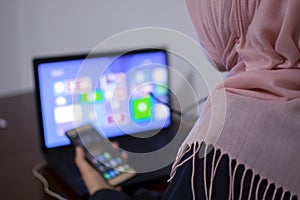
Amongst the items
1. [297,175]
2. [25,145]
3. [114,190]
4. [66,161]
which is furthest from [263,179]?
[25,145]

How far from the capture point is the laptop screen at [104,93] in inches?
42.4

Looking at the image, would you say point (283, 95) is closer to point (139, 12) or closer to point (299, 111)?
point (299, 111)

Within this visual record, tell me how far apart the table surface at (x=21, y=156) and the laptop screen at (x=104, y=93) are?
0.26ft

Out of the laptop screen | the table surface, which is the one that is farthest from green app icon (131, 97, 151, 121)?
the table surface

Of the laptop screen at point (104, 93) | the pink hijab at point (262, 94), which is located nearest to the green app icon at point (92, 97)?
the laptop screen at point (104, 93)

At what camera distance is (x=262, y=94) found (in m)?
0.64

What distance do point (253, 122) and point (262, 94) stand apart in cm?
5

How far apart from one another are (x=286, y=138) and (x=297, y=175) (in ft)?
0.18

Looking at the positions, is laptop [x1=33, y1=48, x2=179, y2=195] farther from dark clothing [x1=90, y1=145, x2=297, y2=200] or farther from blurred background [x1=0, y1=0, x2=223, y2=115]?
dark clothing [x1=90, y1=145, x2=297, y2=200]

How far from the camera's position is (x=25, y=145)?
117cm

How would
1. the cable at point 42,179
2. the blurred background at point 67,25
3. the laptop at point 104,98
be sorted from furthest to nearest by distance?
the blurred background at point 67,25 < the laptop at point 104,98 < the cable at point 42,179

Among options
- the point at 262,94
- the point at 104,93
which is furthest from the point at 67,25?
the point at 262,94

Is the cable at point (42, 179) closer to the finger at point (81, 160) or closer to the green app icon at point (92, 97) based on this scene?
the finger at point (81, 160)

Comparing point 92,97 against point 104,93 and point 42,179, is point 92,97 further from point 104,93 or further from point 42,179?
point 42,179
